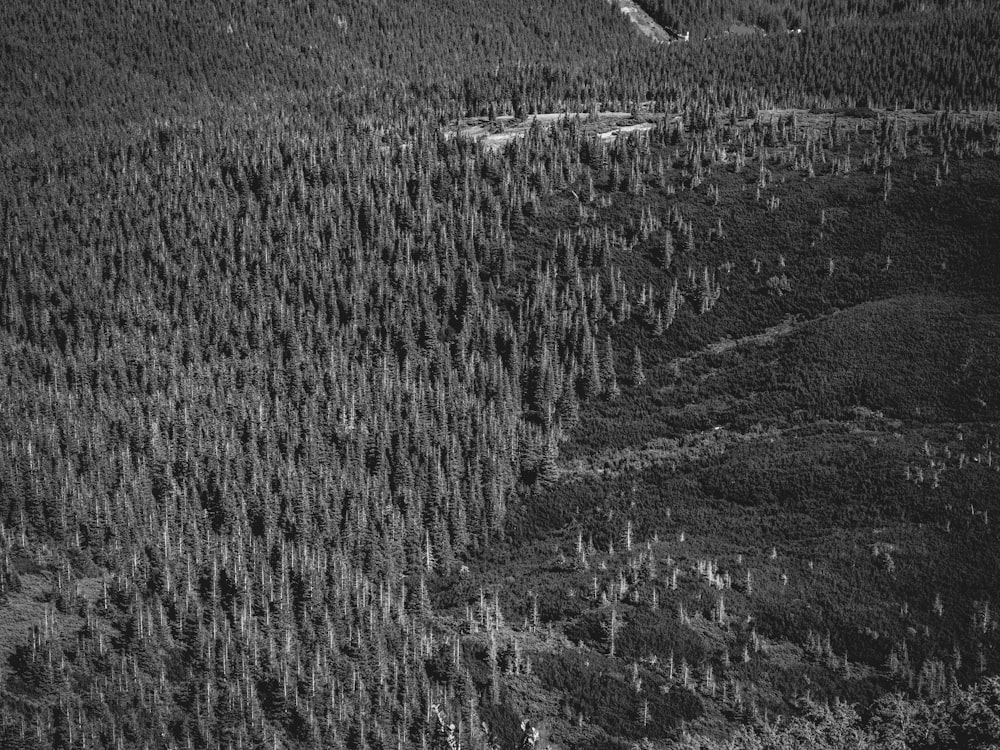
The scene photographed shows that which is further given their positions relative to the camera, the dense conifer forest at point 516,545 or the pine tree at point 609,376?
the pine tree at point 609,376

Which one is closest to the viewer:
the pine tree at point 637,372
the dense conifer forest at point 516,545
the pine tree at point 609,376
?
the dense conifer forest at point 516,545

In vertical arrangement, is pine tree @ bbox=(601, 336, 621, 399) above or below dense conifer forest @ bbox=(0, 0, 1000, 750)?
above

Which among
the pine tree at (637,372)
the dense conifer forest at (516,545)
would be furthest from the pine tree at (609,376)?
the pine tree at (637,372)

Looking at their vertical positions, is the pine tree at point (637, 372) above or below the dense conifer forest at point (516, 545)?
above

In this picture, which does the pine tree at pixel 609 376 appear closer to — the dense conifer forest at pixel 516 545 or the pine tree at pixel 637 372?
the dense conifer forest at pixel 516 545

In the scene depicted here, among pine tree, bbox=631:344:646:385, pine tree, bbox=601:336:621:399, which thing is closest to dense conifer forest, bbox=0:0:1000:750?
pine tree, bbox=631:344:646:385

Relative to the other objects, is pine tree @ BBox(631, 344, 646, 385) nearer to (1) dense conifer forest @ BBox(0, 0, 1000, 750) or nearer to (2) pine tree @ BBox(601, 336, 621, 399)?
(1) dense conifer forest @ BBox(0, 0, 1000, 750)

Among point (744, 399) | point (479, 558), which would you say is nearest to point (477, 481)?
point (479, 558)

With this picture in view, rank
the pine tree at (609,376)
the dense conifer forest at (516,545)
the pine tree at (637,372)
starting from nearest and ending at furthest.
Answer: the dense conifer forest at (516,545)
the pine tree at (609,376)
the pine tree at (637,372)

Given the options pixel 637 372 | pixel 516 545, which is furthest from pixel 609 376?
pixel 516 545

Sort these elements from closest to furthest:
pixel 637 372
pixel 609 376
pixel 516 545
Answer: pixel 516 545 → pixel 609 376 → pixel 637 372

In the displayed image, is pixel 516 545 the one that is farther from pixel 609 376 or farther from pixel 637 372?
pixel 637 372
